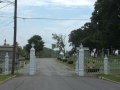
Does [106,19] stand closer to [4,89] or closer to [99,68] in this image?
[99,68]

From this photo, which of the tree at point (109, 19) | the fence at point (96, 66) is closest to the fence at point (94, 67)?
the fence at point (96, 66)

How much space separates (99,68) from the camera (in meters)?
32.8

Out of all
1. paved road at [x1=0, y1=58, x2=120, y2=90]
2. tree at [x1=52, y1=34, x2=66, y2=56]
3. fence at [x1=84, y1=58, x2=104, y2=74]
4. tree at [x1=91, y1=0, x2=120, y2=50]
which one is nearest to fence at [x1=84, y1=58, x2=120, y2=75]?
fence at [x1=84, y1=58, x2=104, y2=74]

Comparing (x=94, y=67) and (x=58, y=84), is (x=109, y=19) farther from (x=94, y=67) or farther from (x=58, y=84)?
(x=58, y=84)

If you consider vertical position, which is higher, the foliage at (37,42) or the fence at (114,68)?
the foliage at (37,42)

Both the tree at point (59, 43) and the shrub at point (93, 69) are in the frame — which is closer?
the shrub at point (93, 69)

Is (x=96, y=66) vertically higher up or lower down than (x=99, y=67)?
higher up

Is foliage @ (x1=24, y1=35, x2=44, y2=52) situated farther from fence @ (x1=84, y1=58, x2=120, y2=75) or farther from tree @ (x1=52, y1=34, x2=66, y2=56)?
fence @ (x1=84, y1=58, x2=120, y2=75)

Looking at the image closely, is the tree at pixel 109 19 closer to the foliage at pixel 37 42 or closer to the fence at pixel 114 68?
Answer: the fence at pixel 114 68

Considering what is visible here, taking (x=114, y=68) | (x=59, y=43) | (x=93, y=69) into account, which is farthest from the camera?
(x=59, y=43)

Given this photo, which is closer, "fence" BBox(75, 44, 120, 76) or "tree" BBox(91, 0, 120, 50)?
"fence" BBox(75, 44, 120, 76)

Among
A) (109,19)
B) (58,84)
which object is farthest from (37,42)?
(58,84)

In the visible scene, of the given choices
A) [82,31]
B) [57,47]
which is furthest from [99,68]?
[82,31]

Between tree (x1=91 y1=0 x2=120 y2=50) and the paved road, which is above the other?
tree (x1=91 y1=0 x2=120 y2=50)
